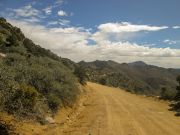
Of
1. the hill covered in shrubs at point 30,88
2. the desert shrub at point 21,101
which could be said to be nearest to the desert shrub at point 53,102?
the hill covered in shrubs at point 30,88

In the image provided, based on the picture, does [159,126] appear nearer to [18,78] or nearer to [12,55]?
[18,78]

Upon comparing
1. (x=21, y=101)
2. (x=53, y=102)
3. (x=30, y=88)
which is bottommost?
(x=53, y=102)

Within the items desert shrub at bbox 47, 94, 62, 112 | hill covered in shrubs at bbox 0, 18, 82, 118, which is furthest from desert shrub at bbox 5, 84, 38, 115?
desert shrub at bbox 47, 94, 62, 112

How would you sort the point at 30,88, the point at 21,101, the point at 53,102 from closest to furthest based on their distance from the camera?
the point at 21,101
the point at 30,88
the point at 53,102

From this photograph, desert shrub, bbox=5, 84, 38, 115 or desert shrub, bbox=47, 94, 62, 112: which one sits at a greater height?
desert shrub, bbox=5, 84, 38, 115

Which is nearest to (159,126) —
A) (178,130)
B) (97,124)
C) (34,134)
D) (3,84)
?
(178,130)

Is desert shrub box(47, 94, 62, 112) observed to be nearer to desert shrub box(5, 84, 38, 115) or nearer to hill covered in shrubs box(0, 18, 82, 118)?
hill covered in shrubs box(0, 18, 82, 118)

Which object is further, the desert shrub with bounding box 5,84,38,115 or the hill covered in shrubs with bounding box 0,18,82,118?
the hill covered in shrubs with bounding box 0,18,82,118

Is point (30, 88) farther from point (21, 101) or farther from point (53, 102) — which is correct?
point (53, 102)

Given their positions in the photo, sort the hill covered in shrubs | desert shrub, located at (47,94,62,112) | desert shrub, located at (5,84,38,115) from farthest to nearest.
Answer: desert shrub, located at (47,94,62,112)
the hill covered in shrubs
desert shrub, located at (5,84,38,115)

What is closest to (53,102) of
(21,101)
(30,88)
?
(30,88)

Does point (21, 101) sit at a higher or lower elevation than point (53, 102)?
higher

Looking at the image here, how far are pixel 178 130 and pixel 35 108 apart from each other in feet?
23.1

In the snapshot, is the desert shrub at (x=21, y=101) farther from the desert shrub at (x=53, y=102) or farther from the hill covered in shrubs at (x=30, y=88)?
the desert shrub at (x=53, y=102)
